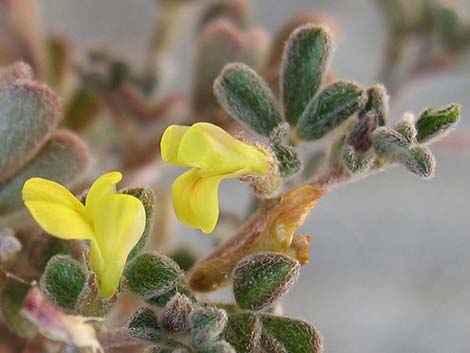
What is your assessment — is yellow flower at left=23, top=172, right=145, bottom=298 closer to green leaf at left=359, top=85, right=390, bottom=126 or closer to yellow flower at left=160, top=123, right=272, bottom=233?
yellow flower at left=160, top=123, right=272, bottom=233

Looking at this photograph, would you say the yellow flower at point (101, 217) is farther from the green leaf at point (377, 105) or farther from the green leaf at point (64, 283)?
the green leaf at point (377, 105)

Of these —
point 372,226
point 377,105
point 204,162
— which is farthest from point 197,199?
point 372,226

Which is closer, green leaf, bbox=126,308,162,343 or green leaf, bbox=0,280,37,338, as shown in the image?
green leaf, bbox=126,308,162,343

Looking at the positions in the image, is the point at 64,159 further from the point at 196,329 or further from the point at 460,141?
the point at 460,141

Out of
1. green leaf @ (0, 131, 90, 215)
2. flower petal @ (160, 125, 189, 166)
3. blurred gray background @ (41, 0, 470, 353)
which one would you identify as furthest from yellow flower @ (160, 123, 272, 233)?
blurred gray background @ (41, 0, 470, 353)

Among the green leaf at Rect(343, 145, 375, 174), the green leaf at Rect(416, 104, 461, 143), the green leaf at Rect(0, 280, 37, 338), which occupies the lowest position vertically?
the green leaf at Rect(0, 280, 37, 338)

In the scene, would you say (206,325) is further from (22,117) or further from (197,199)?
(22,117)

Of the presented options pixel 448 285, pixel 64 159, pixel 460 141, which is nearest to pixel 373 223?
pixel 448 285
